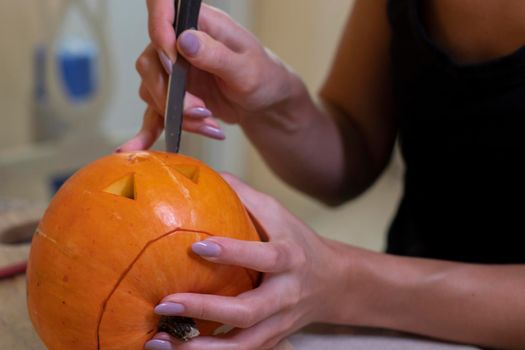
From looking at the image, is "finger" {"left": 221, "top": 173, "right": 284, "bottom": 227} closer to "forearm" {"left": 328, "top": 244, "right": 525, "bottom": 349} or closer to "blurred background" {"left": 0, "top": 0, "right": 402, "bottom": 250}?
"forearm" {"left": 328, "top": 244, "right": 525, "bottom": 349}

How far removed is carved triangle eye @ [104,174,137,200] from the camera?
1.72 ft

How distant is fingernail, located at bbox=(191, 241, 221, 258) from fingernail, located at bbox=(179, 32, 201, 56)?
0.22 m

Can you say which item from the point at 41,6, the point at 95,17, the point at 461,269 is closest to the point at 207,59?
the point at 461,269

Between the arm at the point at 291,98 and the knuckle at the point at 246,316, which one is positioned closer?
the knuckle at the point at 246,316

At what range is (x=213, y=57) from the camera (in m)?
0.64

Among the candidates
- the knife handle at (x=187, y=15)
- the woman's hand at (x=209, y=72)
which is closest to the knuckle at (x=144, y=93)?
the woman's hand at (x=209, y=72)

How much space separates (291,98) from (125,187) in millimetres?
363

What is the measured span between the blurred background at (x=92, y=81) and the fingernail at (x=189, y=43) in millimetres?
1234

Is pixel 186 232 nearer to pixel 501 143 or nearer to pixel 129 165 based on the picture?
pixel 129 165

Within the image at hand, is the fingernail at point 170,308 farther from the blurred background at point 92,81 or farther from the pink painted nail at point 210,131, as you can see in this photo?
the blurred background at point 92,81

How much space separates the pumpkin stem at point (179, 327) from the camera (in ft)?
1.61

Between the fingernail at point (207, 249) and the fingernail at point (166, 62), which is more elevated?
the fingernail at point (166, 62)

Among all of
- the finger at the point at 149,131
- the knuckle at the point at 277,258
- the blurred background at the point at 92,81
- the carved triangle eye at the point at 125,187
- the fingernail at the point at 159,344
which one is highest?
the carved triangle eye at the point at 125,187

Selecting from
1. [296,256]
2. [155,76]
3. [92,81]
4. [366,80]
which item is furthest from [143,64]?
[92,81]
